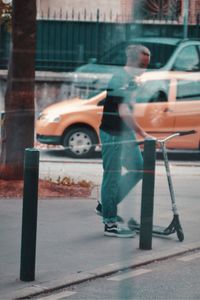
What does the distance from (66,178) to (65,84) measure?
12.3 ft

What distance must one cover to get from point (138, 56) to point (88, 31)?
3.7 inches

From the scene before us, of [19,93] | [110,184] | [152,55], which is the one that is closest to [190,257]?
[110,184]

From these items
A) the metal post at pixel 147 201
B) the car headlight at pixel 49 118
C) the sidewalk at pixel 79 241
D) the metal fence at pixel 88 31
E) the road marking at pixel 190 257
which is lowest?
the road marking at pixel 190 257

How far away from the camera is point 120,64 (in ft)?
4.19

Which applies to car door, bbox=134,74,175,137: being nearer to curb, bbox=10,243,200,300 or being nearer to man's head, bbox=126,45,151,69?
man's head, bbox=126,45,151,69

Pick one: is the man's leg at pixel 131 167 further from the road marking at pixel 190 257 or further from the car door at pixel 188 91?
the car door at pixel 188 91

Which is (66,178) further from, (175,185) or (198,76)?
(198,76)

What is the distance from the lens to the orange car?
135 centimetres

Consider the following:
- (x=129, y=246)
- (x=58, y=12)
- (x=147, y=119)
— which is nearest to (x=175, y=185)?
(x=129, y=246)

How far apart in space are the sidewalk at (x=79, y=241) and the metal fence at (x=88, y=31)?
1213mm

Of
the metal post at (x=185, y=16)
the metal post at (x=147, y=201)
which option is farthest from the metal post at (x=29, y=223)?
the metal post at (x=185, y=16)

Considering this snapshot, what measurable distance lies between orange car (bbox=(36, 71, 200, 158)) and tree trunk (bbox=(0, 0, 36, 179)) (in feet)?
0.27

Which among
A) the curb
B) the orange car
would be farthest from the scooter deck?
the orange car

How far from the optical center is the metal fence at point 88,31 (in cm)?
115
